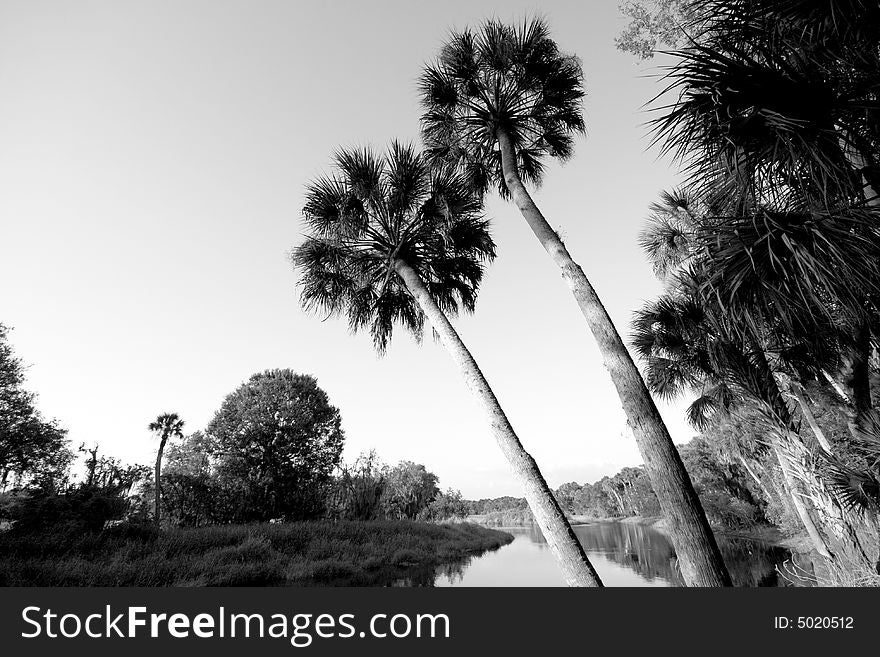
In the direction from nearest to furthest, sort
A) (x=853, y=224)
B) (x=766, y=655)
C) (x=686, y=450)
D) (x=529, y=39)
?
(x=766, y=655) < (x=853, y=224) < (x=529, y=39) < (x=686, y=450)

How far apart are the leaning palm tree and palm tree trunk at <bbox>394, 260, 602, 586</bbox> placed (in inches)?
1.6

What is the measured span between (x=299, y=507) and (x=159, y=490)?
8843 mm

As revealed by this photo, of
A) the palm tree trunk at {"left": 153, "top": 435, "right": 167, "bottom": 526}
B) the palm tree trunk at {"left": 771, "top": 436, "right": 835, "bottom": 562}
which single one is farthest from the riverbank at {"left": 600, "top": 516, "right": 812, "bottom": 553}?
the palm tree trunk at {"left": 153, "top": 435, "right": 167, "bottom": 526}

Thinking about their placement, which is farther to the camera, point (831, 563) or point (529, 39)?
point (831, 563)

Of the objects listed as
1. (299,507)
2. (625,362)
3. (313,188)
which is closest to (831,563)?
(625,362)

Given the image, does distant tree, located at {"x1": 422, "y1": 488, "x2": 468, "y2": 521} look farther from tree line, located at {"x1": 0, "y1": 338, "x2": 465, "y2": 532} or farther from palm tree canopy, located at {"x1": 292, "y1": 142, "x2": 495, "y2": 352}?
palm tree canopy, located at {"x1": 292, "y1": 142, "x2": 495, "y2": 352}

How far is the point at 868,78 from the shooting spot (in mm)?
2820

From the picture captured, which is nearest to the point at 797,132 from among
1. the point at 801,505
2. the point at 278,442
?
the point at 801,505

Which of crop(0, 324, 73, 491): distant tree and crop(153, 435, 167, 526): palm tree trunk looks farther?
crop(153, 435, 167, 526): palm tree trunk

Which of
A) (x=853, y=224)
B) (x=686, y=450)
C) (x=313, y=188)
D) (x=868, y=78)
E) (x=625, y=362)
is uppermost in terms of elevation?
(x=313, y=188)

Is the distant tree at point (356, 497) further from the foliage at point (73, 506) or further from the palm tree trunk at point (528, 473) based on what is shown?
the palm tree trunk at point (528, 473)

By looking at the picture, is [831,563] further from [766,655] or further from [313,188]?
[313,188]

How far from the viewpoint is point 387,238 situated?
6.42 metres

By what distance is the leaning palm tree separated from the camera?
6.26m
